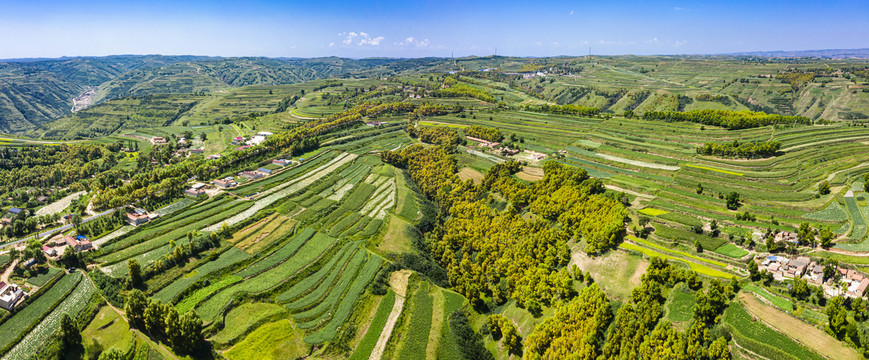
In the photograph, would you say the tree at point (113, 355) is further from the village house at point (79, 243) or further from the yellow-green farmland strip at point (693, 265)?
the yellow-green farmland strip at point (693, 265)

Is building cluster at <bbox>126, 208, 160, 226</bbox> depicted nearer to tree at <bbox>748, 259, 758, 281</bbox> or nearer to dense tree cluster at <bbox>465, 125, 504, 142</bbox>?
dense tree cluster at <bbox>465, 125, 504, 142</bbox>

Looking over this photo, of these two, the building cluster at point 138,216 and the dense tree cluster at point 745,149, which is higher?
the dense tree cluster at point 745,149

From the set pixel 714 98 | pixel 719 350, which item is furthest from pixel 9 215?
pixel 714 98

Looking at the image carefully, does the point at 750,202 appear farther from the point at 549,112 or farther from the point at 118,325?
the point at 118,325

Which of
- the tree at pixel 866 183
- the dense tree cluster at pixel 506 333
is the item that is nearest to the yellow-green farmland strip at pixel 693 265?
the dense tree cluster at pixel 506 333

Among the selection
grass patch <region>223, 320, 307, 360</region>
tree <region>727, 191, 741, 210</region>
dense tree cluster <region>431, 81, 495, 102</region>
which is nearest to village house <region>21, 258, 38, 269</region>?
A: grass patch <region>223, 320, 307, 360</region>

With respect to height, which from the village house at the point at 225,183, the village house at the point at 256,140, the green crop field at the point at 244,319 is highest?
the village house at the point at 256,140

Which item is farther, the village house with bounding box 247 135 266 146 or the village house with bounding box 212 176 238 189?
the village house with bounding box 247 135 266 146
